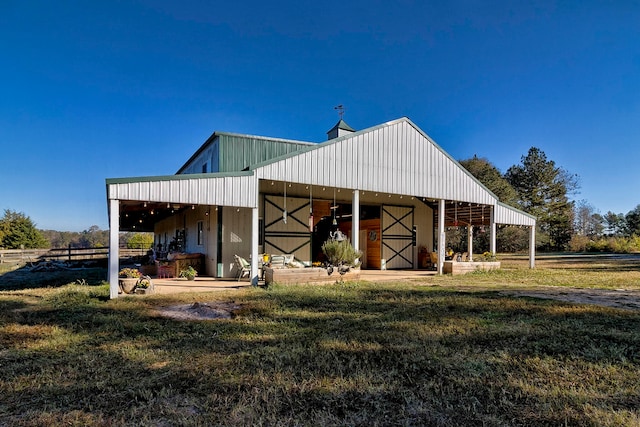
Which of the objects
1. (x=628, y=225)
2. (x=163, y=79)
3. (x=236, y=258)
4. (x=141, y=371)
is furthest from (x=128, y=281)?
(x=628, y=225)

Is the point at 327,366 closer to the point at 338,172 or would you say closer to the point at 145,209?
the point at 338,172

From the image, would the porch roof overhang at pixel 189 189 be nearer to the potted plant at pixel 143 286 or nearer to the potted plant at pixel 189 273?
the potted plant at pixel 143 286

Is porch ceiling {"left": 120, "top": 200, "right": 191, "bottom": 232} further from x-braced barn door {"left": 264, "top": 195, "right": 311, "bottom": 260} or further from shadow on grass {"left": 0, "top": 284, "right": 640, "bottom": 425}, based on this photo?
shadow on grass {"left": 0, "top": 284, "right": 640, "bottom": 425}

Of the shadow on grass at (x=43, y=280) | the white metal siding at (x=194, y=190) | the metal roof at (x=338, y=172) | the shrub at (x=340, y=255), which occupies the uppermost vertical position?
the metal roof at (x=338, y=172)

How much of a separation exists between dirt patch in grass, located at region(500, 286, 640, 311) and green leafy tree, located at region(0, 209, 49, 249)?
37.5 metres

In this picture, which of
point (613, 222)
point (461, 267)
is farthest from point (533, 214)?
point (461, 267)

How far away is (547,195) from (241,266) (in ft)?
120

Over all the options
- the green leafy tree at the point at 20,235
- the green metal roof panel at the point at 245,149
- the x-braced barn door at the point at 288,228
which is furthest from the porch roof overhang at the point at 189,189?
the green leafy tree at the point at 20,235

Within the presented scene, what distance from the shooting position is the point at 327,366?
3.51m

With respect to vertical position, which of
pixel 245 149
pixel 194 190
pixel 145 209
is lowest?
pixel 145 209

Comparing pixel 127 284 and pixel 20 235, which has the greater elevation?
pixel 20 235

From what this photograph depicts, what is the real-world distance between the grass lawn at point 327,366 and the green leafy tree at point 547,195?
Result: 34573mm

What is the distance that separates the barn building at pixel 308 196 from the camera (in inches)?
355

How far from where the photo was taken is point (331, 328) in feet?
16.6
